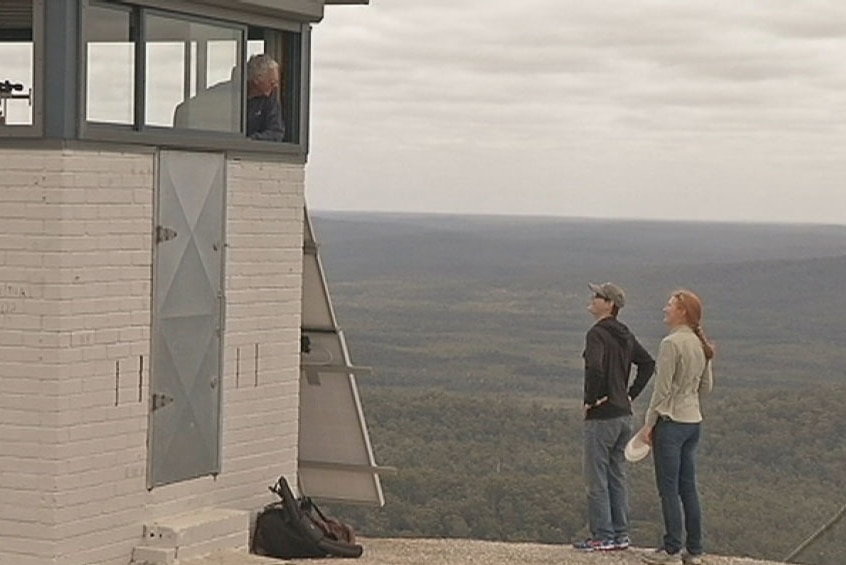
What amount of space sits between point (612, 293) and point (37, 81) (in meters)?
4.32

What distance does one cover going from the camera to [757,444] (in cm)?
Answer: 5491

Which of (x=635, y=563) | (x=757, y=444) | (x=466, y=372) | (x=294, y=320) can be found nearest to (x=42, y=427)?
(x=294, y=320)

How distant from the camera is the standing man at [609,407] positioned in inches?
497

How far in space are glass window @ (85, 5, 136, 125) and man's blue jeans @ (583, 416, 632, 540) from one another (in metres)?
4.01

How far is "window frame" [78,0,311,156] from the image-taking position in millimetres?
10555

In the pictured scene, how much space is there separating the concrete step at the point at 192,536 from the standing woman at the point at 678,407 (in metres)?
2.77

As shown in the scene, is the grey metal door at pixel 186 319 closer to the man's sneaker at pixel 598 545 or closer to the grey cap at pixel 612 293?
the grey cap at pixel 612 293

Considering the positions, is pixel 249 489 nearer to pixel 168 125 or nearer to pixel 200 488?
pixel 200 488

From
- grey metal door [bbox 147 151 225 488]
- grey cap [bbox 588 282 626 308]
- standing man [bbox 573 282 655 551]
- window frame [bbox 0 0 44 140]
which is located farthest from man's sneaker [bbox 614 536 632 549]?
window frame [bbox 0 0 44 140]

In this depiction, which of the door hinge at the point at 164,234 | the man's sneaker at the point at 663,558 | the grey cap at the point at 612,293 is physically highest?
the door hinge at the point at 164,234

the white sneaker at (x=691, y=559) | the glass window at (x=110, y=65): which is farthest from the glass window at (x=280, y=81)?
the white sneaker at (x=691, y=559)

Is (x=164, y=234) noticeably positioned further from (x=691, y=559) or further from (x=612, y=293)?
(x=691, y=559)

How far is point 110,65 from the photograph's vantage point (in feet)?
35.6

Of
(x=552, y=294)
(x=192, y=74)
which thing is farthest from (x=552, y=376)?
(x=192, y=74)
